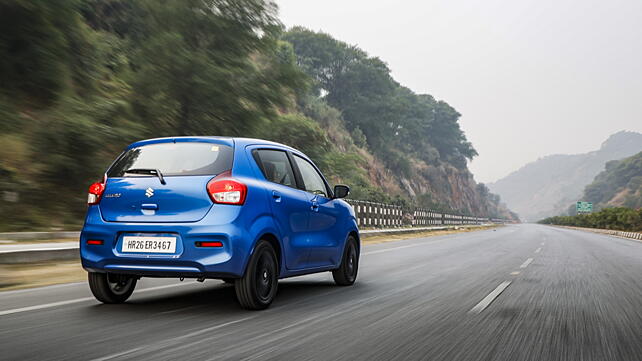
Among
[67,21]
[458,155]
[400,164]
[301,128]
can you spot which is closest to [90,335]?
[67,21]

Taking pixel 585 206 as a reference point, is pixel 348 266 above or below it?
below

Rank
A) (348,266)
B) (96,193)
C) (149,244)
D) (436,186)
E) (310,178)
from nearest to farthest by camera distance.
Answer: (149,244), (96,193), (310,178), (348,266), (436,186)

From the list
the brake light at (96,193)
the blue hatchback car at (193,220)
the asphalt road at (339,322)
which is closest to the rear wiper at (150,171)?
the blue hatchback car at (193,220)

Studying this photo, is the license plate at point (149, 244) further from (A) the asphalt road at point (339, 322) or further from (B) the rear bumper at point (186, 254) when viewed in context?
(A) the asphalt road at point (339, 322)

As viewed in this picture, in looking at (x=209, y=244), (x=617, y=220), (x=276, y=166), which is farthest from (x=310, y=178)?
(x=617, y=220)

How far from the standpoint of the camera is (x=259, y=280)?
21.1 ft

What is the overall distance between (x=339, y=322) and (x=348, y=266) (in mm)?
3200

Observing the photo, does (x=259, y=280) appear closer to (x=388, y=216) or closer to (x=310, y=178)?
(x=310, y=178)

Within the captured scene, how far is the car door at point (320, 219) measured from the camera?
25.2ft

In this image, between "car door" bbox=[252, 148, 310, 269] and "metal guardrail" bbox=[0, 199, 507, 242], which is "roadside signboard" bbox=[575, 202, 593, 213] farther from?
"car door" bbox=[252, 148, 310, 269]

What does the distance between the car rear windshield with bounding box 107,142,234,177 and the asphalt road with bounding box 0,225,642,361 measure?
1.40 metres

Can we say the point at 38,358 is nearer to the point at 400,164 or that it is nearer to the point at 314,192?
the point at 314,192

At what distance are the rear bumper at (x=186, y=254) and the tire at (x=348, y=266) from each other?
3041 millimetres

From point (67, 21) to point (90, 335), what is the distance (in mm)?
14497
